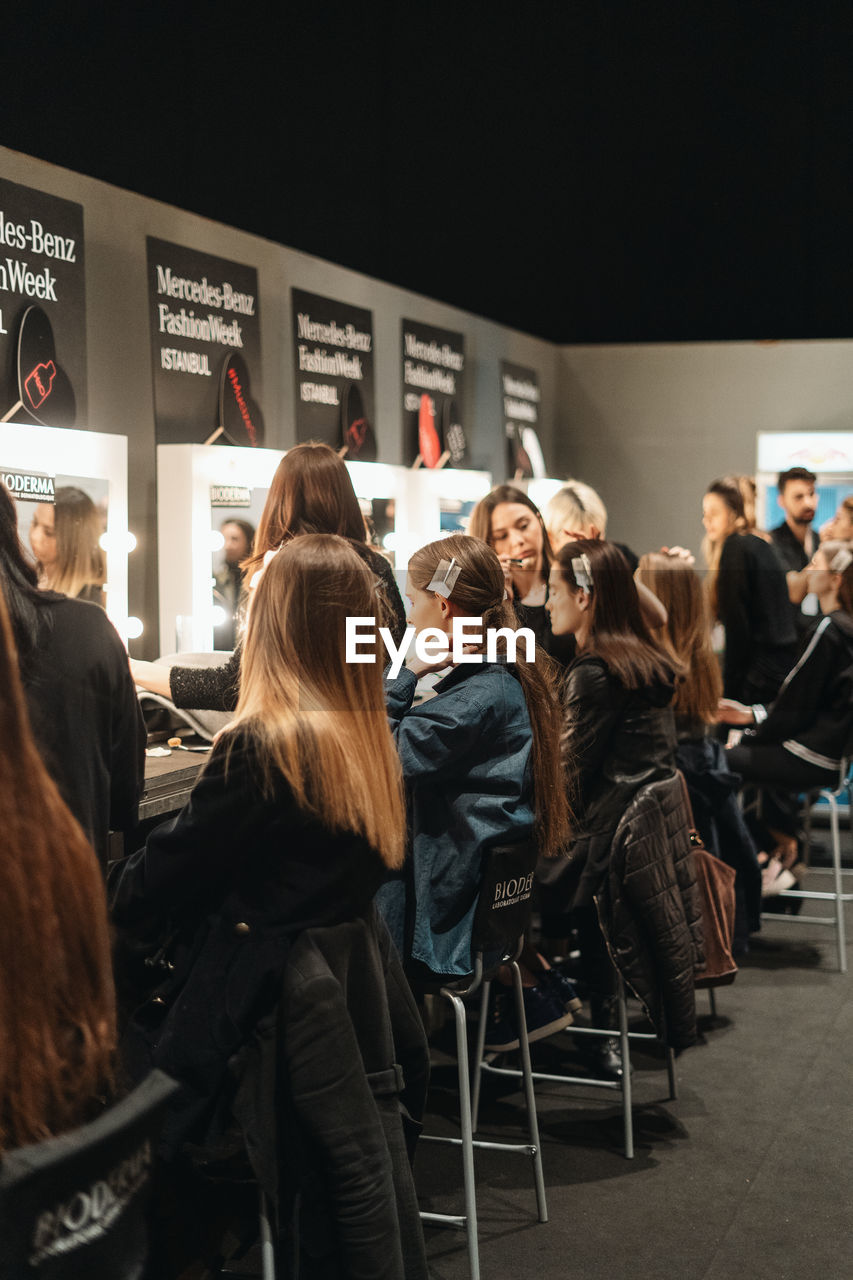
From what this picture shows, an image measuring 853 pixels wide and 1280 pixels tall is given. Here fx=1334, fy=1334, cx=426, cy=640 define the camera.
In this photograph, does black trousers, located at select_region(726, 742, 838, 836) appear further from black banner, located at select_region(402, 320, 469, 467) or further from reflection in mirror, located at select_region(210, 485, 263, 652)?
reflection in mirror, located at select_region(210, 485, 263, 652)

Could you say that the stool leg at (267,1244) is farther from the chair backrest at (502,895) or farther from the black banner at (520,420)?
the black banner at (520,420)

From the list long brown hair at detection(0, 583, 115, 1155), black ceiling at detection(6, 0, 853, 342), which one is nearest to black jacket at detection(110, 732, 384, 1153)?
long brown hair at detection(0, 583, 115, 1155)

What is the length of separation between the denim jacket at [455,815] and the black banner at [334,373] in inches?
85.2

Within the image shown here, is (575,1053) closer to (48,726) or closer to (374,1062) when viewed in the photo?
(374,1062)

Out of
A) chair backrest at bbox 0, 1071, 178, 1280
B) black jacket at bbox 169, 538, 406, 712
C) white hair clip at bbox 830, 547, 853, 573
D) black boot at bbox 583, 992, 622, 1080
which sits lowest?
black boot at bbox 583, 992, 622, 1080

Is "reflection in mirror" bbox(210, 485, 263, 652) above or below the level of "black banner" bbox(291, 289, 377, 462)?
below

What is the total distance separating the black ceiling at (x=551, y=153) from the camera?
15.9 feet

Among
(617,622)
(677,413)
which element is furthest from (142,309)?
(677,413)

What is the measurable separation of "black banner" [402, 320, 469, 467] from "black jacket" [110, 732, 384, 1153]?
138 inches

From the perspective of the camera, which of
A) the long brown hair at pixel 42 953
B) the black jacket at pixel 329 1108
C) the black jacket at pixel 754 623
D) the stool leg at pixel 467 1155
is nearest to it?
the long brown hair at pixel 42 953

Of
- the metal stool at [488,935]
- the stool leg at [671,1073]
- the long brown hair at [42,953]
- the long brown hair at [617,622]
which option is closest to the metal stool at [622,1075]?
the stool leg at [671,1073]

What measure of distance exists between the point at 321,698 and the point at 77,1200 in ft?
2.93

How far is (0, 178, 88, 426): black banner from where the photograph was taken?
304 cm

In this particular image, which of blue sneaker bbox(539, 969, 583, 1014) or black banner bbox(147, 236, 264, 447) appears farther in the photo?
black banner bbox(147, 236, 264, 447)
